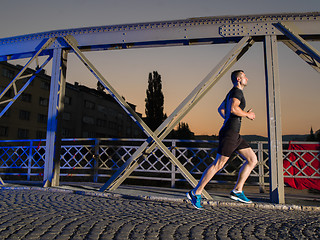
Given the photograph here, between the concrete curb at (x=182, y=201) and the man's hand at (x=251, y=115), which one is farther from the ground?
the man's hand at (x=251, y=115)

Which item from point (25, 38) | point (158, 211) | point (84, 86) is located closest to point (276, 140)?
point (158, 211)

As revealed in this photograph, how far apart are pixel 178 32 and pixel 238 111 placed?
2.78 m

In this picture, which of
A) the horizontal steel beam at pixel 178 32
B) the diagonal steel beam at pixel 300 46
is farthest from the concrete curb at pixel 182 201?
the horizontal steel beam at pixel 178 32

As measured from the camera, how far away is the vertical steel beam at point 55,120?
7.65 metres

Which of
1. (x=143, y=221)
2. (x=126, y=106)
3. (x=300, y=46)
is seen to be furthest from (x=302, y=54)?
(x=143, y=221)

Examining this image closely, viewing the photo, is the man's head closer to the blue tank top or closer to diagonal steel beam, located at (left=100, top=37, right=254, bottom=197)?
the blue tank top

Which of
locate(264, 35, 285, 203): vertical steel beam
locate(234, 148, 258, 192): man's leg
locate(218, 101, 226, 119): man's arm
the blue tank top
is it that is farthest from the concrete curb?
locate(218, 101, 226, 119): man's arm

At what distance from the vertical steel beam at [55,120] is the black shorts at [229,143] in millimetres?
4424

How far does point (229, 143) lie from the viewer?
510cm

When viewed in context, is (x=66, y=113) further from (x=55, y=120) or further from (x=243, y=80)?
(x=243, y=80)

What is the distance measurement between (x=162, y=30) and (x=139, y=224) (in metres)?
4.71

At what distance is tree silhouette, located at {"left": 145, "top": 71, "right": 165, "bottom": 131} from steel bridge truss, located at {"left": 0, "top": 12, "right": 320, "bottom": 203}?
4174cm

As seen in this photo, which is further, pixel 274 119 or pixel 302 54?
pixel 302 54

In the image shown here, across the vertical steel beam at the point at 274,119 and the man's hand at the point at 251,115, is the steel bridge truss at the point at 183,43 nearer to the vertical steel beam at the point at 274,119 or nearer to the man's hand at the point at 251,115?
the vertical steel beam at the point at 274,119
